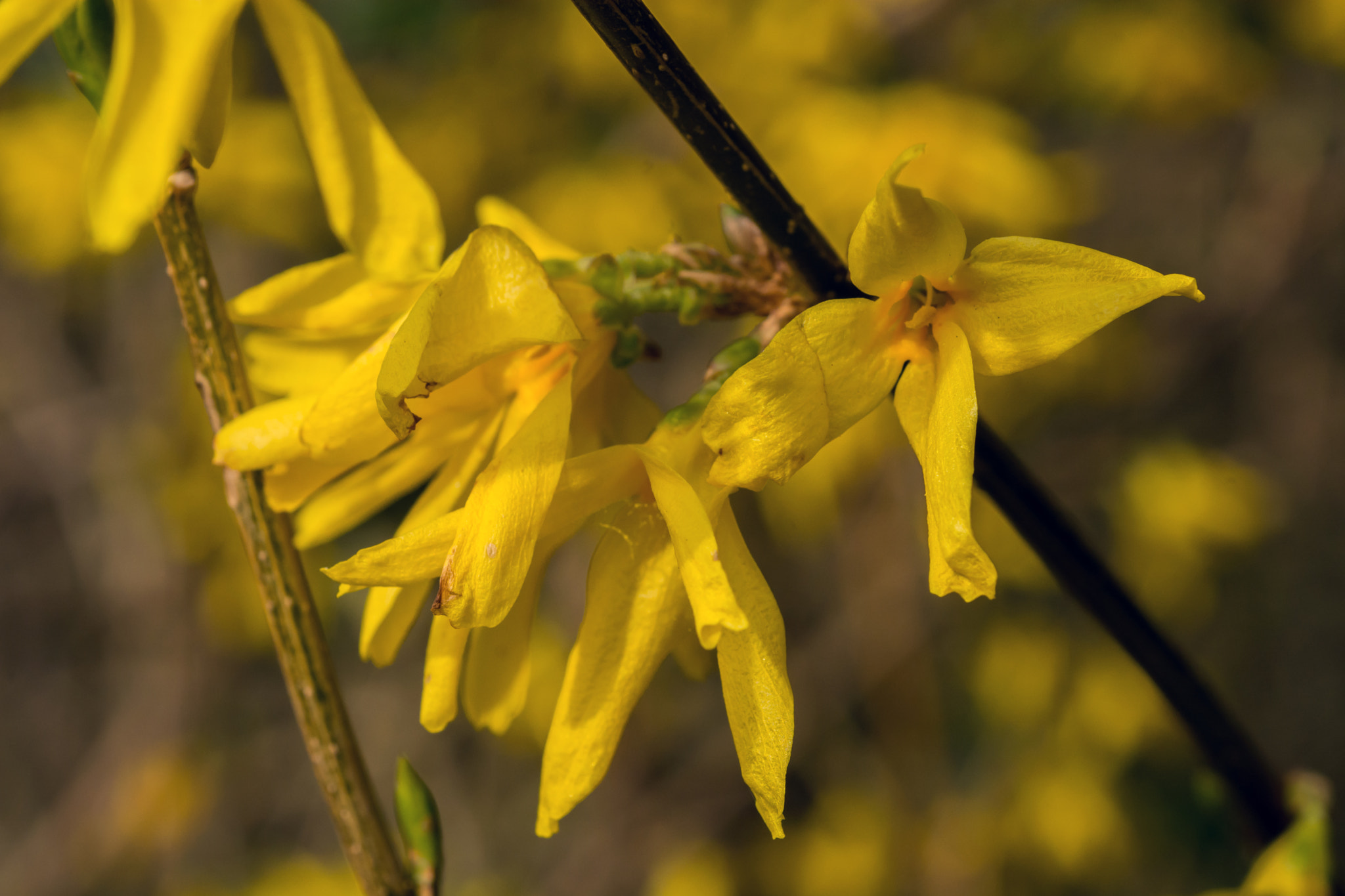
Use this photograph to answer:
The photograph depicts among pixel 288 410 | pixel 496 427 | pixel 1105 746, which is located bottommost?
pixel 1105 746

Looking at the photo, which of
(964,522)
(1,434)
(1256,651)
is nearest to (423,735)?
(1,434)

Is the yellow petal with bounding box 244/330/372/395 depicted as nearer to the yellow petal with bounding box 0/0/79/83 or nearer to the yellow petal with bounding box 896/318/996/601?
the yellow petal with bounding box 0/0/79/83

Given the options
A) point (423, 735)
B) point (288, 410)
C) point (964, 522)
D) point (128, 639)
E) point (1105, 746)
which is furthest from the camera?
point (423, 735)

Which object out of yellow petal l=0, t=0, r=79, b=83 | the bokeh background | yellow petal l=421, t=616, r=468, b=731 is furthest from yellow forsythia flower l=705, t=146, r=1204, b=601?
the bokeh background

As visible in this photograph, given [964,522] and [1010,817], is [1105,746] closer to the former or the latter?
[1010,817]

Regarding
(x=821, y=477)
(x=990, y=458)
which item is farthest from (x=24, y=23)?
(x=821, y=477)
